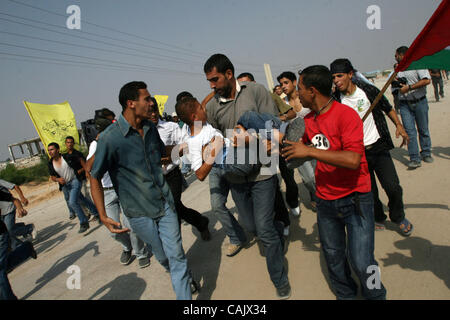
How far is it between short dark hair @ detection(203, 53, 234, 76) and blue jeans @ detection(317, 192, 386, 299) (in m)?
1.63

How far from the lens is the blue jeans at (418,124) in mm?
5059

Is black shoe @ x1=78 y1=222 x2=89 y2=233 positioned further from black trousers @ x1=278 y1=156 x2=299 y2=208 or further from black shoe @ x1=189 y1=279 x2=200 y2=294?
black trousers @ x1=278 y1=156 x2=299 y2=208

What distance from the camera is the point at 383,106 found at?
10.2 feet

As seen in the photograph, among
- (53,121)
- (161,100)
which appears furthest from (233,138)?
(161,100)

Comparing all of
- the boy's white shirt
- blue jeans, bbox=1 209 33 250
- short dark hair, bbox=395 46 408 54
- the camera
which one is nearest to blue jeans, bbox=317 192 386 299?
the boy's white shirt

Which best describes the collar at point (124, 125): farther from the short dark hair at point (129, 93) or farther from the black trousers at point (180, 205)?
the black trousers at point (180, 205)

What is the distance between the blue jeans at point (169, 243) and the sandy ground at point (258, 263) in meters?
0.54

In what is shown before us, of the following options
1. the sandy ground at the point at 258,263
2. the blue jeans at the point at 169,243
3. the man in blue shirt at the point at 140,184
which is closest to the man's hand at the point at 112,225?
the man in blue shirt at the point at 140,184

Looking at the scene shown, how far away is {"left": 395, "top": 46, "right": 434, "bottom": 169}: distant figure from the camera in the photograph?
4980mm

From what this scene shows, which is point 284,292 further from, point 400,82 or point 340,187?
point 400,82

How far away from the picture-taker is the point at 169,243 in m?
2.49

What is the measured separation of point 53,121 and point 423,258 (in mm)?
9136
